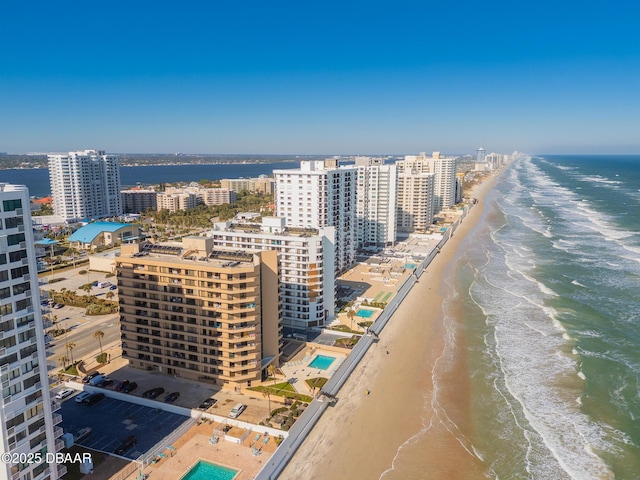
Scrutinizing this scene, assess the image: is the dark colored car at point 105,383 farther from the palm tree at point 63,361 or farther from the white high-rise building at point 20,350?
the white high-rise building at point 20,350

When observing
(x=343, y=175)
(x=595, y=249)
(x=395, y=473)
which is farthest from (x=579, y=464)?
(x=595, y=249)

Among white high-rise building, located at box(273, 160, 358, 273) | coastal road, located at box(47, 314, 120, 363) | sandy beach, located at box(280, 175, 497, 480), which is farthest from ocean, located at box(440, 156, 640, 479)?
coastal road, located at box(47, 314, 120, 363)

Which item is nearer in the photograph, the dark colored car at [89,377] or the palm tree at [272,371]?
the palm tree at [272,371]

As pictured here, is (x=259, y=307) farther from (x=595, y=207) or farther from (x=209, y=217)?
(x=595, y=207)

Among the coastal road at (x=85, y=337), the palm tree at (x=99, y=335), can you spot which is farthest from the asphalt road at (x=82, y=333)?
the palm tree at (x=99, y=335)

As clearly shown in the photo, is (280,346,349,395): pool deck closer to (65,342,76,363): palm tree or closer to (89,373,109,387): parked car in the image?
(89,373,109,387): parked car

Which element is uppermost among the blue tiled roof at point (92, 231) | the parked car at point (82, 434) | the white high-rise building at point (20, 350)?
the white high-rise building at point (20, 350)
